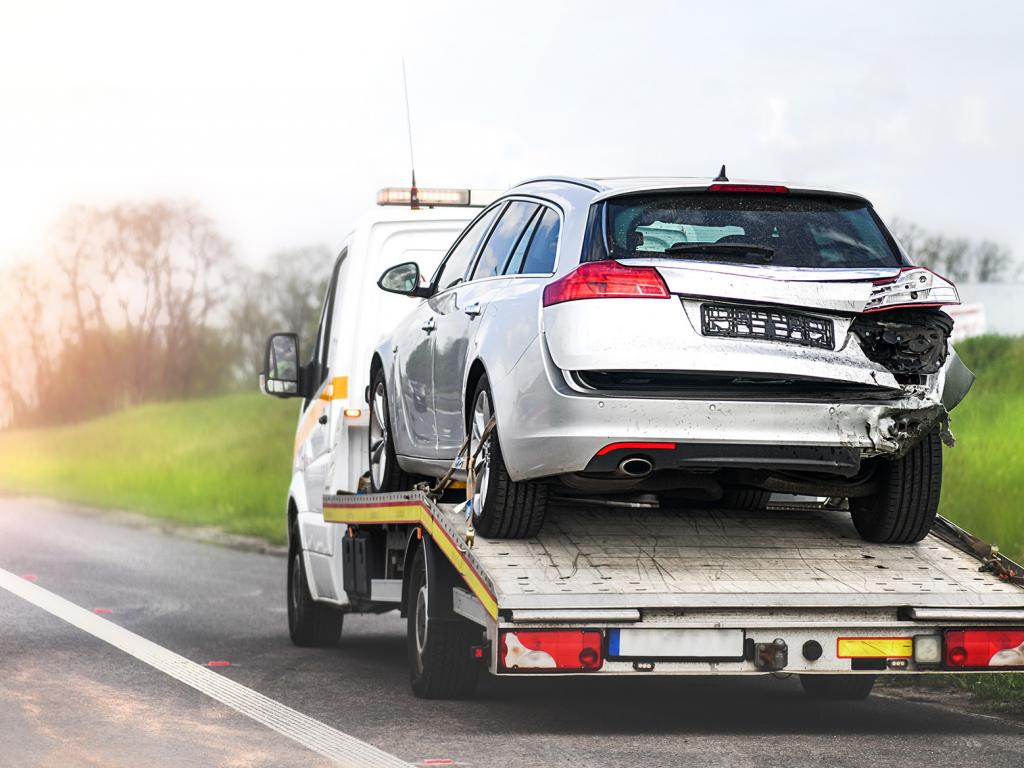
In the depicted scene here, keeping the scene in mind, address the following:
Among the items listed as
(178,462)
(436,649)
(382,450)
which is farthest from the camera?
(178,462)

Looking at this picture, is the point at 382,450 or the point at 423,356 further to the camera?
the point at 382,450

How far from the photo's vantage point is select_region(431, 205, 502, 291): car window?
32.0 ft

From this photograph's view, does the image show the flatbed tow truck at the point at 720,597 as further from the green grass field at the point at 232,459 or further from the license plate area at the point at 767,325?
the green grass field at the point at 232,459

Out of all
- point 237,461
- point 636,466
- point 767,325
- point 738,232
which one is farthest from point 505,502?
point 237,461

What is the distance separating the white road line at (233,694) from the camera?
750 cm

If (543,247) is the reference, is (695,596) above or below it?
below

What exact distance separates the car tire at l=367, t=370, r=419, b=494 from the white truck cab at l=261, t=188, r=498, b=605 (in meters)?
0.38

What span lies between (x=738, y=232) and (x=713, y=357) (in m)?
0.69

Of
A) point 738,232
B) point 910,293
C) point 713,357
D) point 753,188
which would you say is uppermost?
point 753,188

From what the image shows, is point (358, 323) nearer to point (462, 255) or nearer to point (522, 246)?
point (462, 255)

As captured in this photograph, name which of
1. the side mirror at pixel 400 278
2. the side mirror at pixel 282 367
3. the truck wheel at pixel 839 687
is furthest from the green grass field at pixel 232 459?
the side mirror at pixel 400 278

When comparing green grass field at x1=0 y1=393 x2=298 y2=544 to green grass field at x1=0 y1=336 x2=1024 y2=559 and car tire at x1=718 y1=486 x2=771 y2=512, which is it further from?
car tire at x1=718 y1=486 x2=771 y2=512

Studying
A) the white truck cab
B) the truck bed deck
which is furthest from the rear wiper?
the white truck cab

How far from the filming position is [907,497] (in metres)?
8.45
